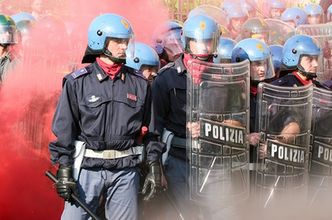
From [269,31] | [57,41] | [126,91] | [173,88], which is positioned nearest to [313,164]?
[173,88]

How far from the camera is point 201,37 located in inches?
203

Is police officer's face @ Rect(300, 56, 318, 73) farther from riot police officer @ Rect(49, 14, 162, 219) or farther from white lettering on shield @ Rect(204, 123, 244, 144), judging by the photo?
riot police officer @ Rect(49, 14, 162, 219)

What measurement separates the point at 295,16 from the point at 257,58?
21.1 ft

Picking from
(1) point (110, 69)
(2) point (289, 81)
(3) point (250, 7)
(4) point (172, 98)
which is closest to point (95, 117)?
(1) point (110, 69)

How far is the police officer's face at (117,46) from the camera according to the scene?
4.50 meters

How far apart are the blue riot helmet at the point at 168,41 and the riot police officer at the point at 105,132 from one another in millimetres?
2626

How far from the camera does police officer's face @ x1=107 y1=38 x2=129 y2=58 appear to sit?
450cm

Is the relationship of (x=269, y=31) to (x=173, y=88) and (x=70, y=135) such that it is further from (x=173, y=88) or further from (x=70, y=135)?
(x=70, y=135)

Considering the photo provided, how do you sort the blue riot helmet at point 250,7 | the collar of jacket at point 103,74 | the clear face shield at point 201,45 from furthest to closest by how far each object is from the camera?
the blue riot helmet at point 250,7 < the clear face shield at point 201,45 < the collar of jacket at point 103,74

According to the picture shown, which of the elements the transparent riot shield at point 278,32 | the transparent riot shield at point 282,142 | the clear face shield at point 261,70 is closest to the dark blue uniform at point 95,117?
the transparent riot shield at point 282,142

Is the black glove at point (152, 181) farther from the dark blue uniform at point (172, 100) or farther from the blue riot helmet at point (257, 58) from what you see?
the blue riot helmet at point (257, 58)

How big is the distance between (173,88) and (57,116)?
1.06m

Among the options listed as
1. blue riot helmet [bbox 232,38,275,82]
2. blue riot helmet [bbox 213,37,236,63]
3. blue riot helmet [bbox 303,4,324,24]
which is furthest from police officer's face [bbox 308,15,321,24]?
blue riot helmet [bbox 232,38,275,82]

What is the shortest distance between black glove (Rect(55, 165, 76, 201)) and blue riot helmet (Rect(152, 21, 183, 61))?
315 cm
